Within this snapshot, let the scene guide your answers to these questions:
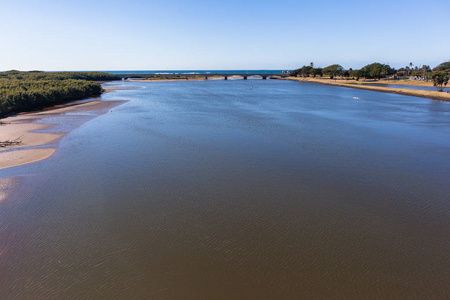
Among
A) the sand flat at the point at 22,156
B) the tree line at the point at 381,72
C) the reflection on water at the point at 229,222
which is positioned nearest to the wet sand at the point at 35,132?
the sand flat at the point at 22,156

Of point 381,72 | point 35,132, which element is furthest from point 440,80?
point 35,132

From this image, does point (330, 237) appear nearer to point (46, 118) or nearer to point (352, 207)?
point (352, 207)

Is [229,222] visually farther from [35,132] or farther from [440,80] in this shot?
[440,80]

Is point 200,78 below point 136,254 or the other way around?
the other way around

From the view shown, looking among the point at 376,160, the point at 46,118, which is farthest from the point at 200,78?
the point at 376,160

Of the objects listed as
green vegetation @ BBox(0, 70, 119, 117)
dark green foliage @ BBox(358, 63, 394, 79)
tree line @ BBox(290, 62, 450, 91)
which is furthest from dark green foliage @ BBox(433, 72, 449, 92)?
green vegetation @ BBox(0, 70, 119, 117)
